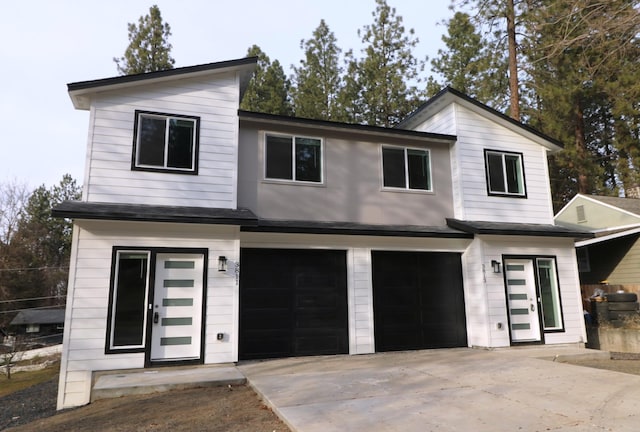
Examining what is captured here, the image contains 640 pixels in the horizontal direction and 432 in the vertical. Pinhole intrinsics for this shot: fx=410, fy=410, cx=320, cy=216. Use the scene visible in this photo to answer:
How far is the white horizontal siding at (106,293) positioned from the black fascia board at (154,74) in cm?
265

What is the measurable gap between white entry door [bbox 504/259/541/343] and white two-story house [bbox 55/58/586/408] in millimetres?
39

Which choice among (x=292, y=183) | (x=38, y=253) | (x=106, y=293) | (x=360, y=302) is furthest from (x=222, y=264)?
(x=38, y=253)

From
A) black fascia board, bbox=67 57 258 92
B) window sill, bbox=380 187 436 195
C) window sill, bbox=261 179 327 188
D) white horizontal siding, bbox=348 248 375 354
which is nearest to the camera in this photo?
black fascia board, bbox=67 57 258 92

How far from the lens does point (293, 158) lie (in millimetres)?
9359

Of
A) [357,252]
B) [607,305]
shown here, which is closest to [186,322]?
[357,252]

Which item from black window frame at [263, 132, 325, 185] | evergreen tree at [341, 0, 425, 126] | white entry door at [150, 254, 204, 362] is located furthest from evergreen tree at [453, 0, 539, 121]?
white entry door at [150, 254, 204, 362]

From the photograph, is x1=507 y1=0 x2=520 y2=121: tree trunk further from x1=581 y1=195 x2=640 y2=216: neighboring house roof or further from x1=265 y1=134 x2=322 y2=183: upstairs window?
x1=265 y1=134 x2=322 y2=183: upstairs window

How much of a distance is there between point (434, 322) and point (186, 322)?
559 cm

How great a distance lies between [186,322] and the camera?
25.1 ft

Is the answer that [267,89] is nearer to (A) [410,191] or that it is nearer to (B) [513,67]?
(B) [513,67]

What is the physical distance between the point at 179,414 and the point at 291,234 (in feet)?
14.8

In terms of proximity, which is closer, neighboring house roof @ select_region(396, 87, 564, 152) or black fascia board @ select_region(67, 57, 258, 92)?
black fascia board @ select_region(67, 57, 258, 92)

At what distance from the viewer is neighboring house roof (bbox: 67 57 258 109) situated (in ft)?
25.6

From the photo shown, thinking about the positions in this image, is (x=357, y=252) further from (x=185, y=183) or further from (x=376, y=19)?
(x=376, y=19)
